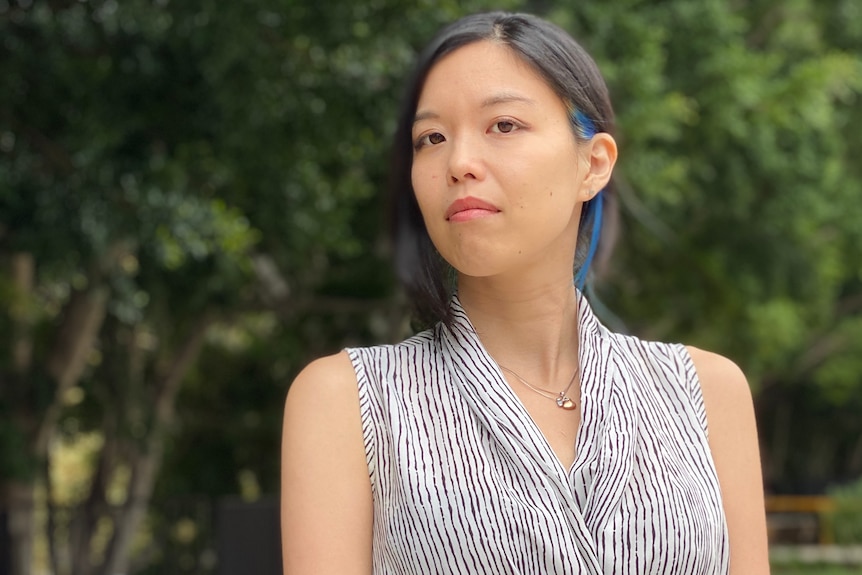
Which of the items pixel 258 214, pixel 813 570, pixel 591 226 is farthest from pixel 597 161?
pixel 813 570

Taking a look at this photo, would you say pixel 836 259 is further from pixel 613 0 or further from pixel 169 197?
pixel 169 197

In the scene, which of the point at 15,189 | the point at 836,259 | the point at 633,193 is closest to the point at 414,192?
the point at 15,189

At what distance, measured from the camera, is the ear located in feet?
6.00

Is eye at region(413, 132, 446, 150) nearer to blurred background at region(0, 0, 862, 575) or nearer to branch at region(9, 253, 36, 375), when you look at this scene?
blurred background at region(0, 0, 862, 575)

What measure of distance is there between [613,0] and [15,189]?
181 inches

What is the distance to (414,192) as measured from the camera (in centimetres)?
183

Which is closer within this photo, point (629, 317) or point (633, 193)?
point (633, 193)

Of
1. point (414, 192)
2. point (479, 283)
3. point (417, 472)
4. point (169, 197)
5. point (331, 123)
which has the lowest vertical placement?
point (417, 472)

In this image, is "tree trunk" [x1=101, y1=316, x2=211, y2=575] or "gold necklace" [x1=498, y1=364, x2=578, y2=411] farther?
"tree trunk" [x1=101, y1=316, x2=211, y2=575]

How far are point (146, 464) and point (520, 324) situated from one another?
12446mm

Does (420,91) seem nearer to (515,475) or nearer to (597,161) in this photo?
(597,161)

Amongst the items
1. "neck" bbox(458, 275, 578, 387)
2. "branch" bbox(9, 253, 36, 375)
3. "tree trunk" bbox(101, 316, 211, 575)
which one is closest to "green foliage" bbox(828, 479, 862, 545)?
"tree trunk" bbox(101, 316, 211, 575)

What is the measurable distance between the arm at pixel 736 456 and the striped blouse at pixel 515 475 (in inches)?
1.3

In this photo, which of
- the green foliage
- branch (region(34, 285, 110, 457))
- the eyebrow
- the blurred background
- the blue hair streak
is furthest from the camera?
the green foliage
